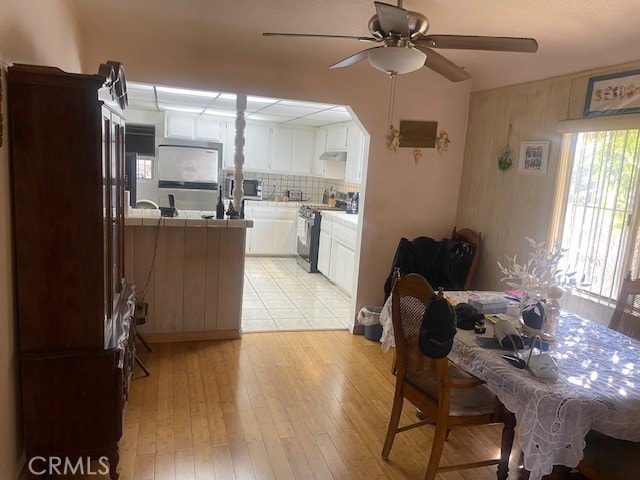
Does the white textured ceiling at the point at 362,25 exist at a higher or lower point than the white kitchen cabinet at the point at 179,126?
higher

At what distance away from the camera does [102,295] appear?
2.03m

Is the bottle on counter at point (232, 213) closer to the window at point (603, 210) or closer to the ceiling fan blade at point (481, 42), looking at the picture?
the ceiling fan blade at point (481, 42)

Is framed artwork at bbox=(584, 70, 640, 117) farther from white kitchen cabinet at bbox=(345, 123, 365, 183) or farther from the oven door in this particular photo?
the oven door

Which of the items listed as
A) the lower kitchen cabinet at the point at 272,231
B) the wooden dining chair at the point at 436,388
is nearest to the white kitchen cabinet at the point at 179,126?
the lower kitchen cabinet at the point at 272,231

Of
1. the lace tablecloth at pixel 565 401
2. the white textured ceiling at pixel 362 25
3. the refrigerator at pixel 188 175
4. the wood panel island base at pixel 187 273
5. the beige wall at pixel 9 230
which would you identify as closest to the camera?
the lace tablecloth at pixel 565 401

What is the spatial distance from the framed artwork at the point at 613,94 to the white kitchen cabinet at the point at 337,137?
3532 mm

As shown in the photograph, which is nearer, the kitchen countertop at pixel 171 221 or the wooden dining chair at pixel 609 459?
the wooden dining chair at pixel 609 459

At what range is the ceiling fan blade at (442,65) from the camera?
7.42 feet

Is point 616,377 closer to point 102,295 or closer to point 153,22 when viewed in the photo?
point 102,295

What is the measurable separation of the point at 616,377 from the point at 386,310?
1.26 metres

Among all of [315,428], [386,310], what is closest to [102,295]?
[315,428]

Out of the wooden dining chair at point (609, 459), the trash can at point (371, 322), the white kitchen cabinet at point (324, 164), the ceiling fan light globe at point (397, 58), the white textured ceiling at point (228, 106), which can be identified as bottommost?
the trash can at point (371, 322)

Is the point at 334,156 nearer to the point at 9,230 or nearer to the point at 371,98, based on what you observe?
the point at 371,98

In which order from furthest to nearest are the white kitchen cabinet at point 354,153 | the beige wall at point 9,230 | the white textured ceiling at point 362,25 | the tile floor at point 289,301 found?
1. the white kitchen cabinet at point 354,153
2. the tile floor at point 289,301
3. the white textured ceiling at point 362,25
4. the beige wall at point 9,230
